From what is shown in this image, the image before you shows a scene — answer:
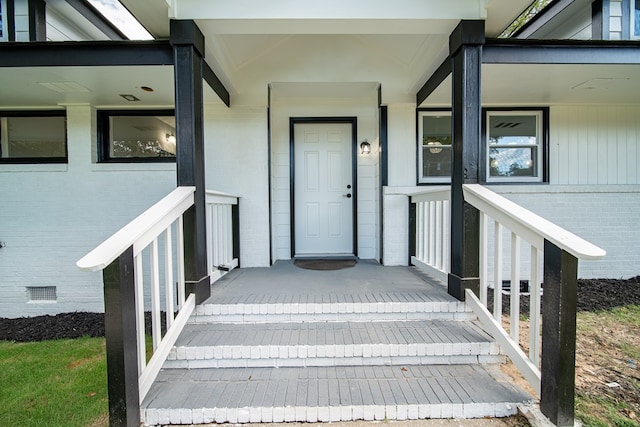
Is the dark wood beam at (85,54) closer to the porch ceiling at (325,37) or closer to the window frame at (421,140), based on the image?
the porch ceiling at (325,37)

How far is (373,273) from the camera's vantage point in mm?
3475

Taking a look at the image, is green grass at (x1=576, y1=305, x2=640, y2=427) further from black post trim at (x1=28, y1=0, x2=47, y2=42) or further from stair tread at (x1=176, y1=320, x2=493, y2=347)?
black post trim at (x1=28, y1=0, x2=47, y2=42)

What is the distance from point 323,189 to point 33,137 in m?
3.96

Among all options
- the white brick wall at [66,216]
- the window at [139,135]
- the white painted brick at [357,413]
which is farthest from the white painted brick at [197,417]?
the window at [139,135]

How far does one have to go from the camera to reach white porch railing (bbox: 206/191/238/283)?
3.08m

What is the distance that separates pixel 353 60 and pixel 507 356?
3398mm

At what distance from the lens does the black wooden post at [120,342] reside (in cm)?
151

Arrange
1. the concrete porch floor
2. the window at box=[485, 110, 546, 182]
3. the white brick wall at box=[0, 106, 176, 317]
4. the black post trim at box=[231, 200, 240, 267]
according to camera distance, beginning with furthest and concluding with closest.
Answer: the window at box=[485, 110, 546, 182] < the white brick wall at box=[0, 106, 176, 317] < the black post trim at box=[231, 200, 240, 267] < the concrete porch floor

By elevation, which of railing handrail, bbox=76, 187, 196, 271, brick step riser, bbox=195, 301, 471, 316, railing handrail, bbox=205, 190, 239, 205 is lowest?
brick step riser, bbox=195, 301, 471, 316

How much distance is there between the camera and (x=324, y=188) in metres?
4.60

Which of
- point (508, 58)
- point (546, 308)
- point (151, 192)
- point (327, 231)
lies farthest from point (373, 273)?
point (151, 192)

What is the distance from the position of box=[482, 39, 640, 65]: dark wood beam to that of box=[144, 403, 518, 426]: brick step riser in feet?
8.68

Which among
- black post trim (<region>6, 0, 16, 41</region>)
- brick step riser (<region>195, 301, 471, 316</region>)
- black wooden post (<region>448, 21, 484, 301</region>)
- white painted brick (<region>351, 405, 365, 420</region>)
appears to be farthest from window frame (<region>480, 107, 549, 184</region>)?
black post trim (<region>6, 0, 16, 41</region>)

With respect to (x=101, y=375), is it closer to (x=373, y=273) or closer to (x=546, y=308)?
(x=373, y=273)
